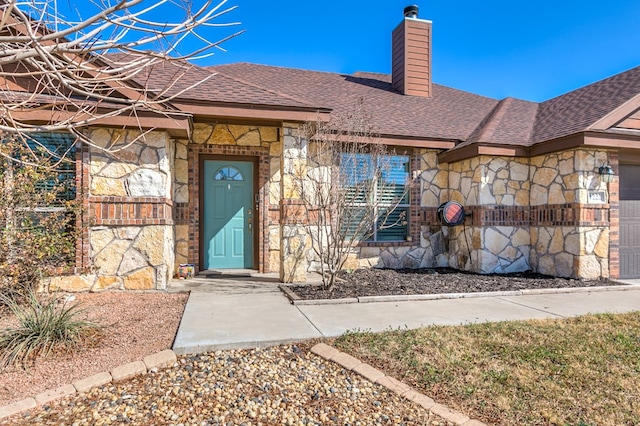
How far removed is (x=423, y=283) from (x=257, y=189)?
11.7 feet

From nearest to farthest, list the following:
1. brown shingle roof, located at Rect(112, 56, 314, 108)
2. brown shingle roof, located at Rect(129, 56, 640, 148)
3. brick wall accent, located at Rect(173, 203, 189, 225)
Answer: brown shingle roof, located at Rect(112, 56, 314, 108) → brown shingle roof, located at Rect(129, 56, 640, 148) → brick wall accent, located at Rect(173, 203, 189, 225)

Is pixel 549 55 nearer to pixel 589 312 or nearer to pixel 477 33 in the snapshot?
pixel 477 33

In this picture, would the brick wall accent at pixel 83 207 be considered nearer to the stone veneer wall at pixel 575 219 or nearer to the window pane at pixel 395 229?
the window pane at pixel 395 229

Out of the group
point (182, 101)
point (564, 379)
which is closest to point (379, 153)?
point (182, 101)

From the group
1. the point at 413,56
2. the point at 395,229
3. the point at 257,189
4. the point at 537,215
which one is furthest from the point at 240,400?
the point at 413,56

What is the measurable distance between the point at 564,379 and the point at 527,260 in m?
5.99

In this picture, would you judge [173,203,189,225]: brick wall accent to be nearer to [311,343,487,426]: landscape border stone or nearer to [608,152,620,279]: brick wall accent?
[311,343,487,426]: landscape border stone

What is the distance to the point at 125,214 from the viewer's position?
6430mm

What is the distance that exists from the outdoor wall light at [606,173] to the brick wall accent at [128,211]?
7.86m

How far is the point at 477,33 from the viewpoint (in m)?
13.7

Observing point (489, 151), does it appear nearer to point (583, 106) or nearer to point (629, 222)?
point (583, 106)

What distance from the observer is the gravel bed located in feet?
9.13

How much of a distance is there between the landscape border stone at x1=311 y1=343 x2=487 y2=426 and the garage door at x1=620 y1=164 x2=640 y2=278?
7.26 m

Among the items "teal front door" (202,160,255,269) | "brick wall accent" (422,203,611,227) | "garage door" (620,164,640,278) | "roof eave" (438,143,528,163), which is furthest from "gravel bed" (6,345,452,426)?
"garage door" (620,164,640,278)
